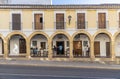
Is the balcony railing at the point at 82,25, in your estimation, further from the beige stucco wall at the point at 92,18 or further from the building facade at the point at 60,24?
the beige stucco wall at the point at 92,18

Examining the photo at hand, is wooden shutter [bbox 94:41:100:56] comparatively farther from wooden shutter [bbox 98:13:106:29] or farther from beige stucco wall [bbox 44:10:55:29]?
beige stucco wall [bbox 44:10:55:29]

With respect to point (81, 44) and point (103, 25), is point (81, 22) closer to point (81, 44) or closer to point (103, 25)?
point (103, 25)

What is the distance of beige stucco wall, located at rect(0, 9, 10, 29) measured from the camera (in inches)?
1980

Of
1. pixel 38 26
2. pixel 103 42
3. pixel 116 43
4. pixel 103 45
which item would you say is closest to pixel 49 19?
pixel 38 26

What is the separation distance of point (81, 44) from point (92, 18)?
13.4 feet

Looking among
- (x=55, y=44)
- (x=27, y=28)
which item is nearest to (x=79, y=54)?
(x=55, y=44)

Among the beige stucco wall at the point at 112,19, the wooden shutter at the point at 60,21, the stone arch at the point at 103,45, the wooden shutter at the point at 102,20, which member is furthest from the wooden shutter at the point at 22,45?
the beige stucco wall at the point at 112,19

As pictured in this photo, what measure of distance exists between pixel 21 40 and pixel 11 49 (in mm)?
1798

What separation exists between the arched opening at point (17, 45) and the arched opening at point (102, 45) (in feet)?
31.6

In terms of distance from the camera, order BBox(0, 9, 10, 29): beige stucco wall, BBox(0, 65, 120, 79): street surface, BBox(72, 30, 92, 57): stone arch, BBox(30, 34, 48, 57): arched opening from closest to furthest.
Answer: BBox(0, 65, 120, 79): street surface → BBox(0, 9, 10, 29): beige stucco wall → BBox(72, 30, 92, 57): stone arch → BBox(30, 34, 48, 57): arched opening

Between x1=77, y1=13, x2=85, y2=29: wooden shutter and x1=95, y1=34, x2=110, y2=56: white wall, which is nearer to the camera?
x1=77, y1=13, x2=85, y2=29: wooden shutter

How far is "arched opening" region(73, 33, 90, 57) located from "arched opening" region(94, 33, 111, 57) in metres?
1.21

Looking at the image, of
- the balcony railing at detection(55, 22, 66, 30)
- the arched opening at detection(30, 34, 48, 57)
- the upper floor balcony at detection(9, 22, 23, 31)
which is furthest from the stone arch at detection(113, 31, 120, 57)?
the upper floor balcony at detection(9, 22, 23, 31)

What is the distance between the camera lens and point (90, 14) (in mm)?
50531
